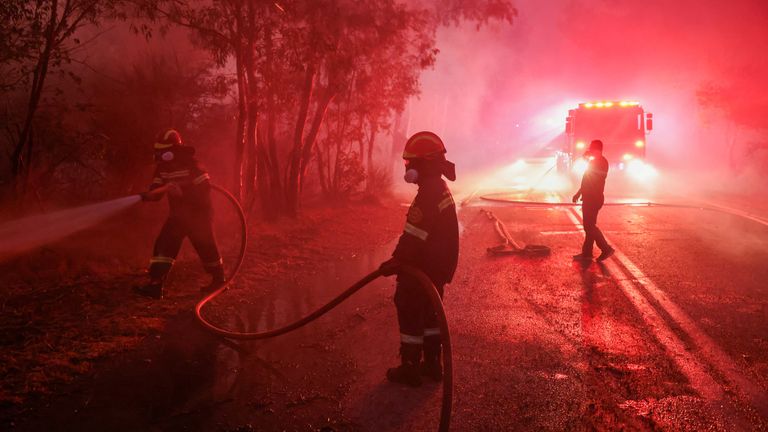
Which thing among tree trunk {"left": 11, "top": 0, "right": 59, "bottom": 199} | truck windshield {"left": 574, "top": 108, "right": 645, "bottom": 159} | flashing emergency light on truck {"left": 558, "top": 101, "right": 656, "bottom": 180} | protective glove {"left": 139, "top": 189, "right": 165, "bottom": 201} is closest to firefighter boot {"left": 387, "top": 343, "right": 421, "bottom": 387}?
protective glove {"left": 139, "top": 189, "right": 165, "bottom": 201}

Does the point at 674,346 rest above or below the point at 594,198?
below

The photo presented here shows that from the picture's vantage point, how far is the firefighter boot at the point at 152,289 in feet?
18.7

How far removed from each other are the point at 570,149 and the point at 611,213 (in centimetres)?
771

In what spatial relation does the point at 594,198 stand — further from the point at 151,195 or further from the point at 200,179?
the point at 151,195

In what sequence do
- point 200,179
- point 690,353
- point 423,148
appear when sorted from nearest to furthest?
point 423,148, point 690,353, point 200,179

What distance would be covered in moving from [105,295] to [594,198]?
21.4 feet

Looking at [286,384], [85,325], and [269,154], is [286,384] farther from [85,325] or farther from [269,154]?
[269,154]

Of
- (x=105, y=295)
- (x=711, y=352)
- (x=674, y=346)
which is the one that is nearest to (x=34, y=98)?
(x=105, y=295)

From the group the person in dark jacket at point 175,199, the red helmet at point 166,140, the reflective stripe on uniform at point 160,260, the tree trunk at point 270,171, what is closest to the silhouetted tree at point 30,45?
the red helmet at point 166,140

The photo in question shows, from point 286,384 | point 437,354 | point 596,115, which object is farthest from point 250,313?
point 596,115

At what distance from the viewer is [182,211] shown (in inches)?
231

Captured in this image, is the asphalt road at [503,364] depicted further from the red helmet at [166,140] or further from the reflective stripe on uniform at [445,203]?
the red helmet at [166,140]

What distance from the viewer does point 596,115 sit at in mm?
19078

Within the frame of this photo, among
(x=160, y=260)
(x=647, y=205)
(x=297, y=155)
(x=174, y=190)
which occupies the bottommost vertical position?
(x=647, y=205)
